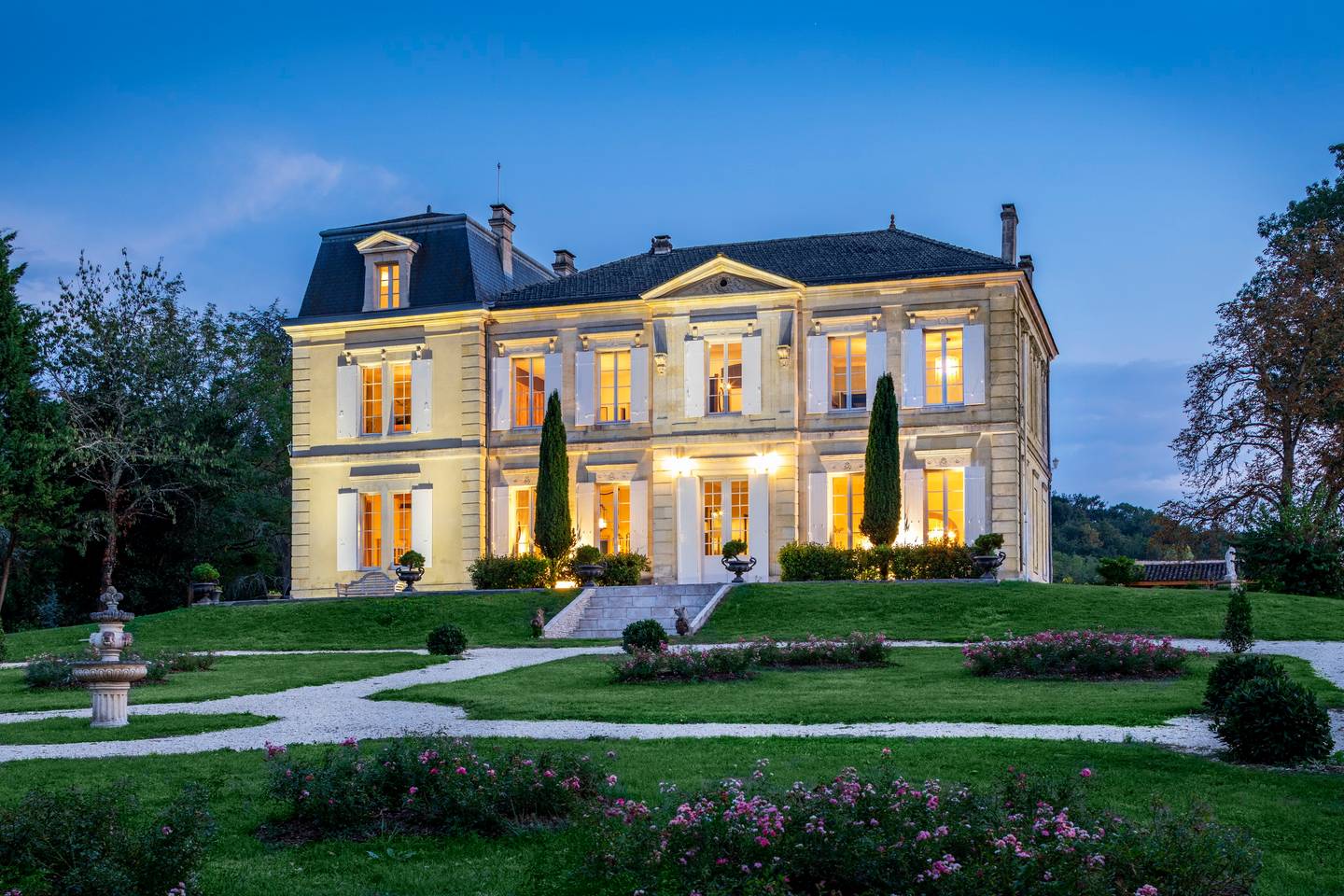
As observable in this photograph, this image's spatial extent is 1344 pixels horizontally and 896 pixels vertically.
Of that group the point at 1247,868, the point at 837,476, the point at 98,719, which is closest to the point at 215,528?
the point at 837,476

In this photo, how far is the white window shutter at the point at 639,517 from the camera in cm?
3066

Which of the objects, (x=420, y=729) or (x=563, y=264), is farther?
(x=563, y=264)

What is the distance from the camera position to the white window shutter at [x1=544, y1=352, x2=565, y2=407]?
31.9 m

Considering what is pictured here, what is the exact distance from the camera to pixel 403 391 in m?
32.8

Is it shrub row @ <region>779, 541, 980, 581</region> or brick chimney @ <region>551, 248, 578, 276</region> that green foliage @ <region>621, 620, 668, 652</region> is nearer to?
shrub row @ <region>779, 541, 980, 581</region>

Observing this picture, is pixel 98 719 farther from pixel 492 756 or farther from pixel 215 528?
pixel 215 528

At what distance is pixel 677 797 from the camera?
7.34 metres

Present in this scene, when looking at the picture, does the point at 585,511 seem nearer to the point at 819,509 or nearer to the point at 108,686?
the point at 819,509

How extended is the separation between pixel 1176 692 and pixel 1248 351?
20565mm

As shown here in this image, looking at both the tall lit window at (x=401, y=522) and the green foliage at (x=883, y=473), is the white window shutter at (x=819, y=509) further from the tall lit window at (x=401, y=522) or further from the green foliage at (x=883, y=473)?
the tall lit window at (x=401, y=522)

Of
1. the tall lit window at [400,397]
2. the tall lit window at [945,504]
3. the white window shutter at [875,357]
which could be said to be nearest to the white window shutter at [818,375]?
the white window shutter at [875,357]

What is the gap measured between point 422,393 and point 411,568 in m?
4.98

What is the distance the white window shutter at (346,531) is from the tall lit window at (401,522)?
0.89 metres

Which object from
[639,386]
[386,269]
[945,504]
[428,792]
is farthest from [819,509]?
[428,792]
